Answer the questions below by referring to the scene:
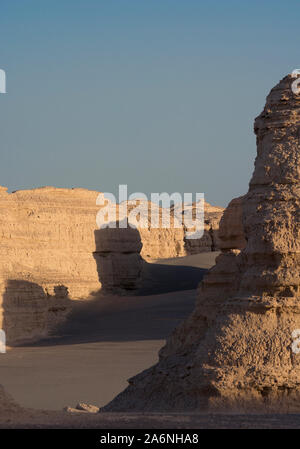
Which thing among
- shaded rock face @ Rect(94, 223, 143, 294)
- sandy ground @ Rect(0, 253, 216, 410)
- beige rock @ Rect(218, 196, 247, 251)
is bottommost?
sandy ground @ Rect(0, 253, 216, 410)

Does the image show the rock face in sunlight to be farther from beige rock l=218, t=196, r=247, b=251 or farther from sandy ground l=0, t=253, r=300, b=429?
beige rock l=218, t=196, r=247, b=251

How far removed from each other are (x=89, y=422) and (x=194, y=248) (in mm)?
52938

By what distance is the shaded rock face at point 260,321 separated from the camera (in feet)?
28.2

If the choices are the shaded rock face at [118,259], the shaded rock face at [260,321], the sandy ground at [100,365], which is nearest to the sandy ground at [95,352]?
the sandy ground at [100,365]

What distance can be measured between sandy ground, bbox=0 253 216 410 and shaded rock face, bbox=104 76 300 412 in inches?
259

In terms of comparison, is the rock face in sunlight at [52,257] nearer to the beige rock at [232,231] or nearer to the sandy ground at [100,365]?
the sandy ground at [100,365]

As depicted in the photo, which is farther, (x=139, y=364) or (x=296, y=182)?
(x=139, y=364)

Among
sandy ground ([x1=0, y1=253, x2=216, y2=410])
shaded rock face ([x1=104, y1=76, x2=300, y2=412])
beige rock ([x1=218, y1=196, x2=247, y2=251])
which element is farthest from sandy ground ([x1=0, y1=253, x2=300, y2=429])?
beige rock ([x1=218, y1=196, x2=247, y2=251])

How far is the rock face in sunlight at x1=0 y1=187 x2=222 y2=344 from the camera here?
26.5 metres

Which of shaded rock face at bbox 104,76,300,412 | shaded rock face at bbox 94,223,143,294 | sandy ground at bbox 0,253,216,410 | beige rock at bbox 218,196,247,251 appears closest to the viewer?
shaded rock face at bbox 104,76,300,412

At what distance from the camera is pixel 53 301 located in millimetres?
29844
